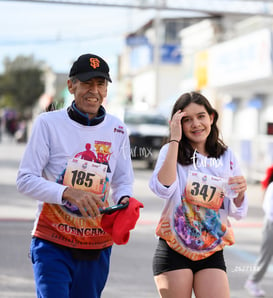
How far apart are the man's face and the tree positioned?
91.9 metres

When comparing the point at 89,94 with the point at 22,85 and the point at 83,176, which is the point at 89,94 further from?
the point at 22,85

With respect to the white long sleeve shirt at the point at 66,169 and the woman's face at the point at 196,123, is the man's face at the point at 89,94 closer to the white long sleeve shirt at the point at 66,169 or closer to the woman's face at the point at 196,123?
the white long sleeve shirt at the point at 66,169

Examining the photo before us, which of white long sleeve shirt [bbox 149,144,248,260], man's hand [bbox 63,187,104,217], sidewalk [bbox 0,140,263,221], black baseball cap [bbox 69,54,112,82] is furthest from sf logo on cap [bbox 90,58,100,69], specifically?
sidewalk [bbox 0,140,263,221]

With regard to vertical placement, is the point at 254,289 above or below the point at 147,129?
below

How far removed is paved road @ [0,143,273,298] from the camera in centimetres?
680

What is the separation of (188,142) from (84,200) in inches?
39.6

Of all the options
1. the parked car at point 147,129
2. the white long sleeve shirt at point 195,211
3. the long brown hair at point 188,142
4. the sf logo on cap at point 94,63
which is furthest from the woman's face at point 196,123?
the parked car at point 147,129

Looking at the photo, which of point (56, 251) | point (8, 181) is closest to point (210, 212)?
point (56, 251)

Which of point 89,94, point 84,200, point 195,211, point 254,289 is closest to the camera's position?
point 84,200

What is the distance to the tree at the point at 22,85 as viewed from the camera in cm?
9569

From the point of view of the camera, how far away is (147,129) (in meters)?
24.0

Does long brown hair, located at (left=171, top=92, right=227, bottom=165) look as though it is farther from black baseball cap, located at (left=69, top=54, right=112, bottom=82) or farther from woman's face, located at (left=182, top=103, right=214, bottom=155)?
black baseball cap, located at (left=69, top=54, right=112, bottom=82)

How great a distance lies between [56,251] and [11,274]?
3.79 metres

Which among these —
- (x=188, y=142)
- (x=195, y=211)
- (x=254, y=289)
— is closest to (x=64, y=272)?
(x=195, y=211)
